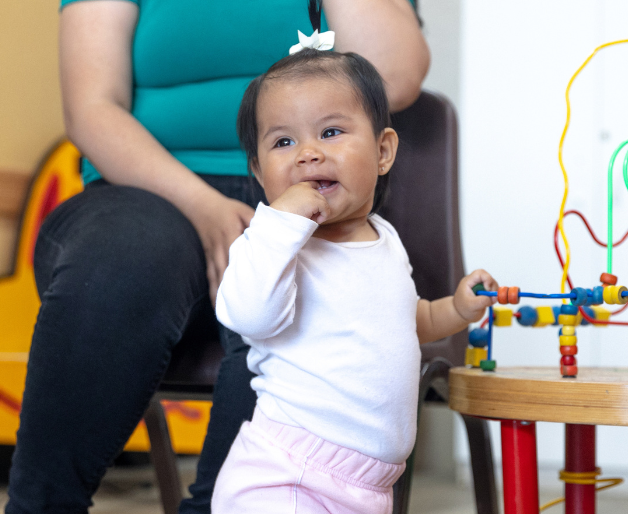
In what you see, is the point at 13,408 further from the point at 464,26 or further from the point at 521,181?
the point at 464,26

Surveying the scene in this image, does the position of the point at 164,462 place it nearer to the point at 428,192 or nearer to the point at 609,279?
the point at 428,192

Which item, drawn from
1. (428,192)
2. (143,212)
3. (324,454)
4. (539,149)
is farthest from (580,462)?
(539,149)

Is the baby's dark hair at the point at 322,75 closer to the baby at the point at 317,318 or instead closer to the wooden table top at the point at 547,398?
the baby at the point at 317,318

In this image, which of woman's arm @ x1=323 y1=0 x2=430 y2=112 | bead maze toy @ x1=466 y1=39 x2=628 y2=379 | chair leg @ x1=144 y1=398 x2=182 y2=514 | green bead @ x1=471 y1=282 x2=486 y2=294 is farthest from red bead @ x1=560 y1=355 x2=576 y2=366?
chair leg @ x1=144 y1=398 x2=182 y2=514

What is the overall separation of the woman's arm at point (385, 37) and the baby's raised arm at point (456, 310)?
0.23 metres

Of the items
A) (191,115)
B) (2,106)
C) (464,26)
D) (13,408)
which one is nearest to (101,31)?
(191,115)

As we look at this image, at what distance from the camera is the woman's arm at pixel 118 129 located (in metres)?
0.71

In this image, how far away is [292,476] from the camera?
1.90ft

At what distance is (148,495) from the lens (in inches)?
62.2

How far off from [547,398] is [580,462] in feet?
0.72

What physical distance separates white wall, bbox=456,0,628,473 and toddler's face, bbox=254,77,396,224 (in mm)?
1146

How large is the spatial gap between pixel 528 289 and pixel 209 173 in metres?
1.09

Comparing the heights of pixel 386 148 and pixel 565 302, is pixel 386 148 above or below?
above

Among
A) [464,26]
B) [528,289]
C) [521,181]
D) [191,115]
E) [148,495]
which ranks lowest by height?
[148,495]
